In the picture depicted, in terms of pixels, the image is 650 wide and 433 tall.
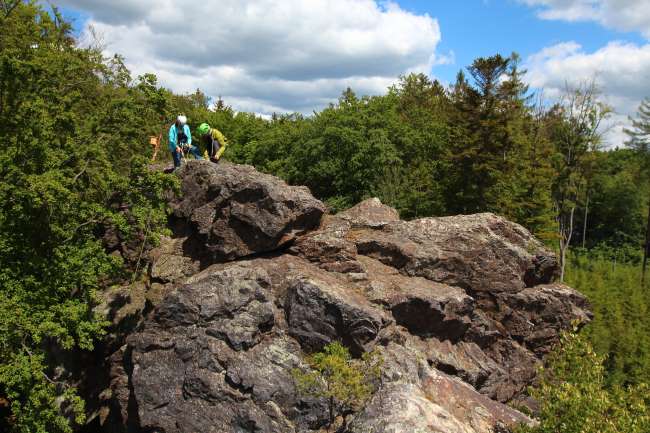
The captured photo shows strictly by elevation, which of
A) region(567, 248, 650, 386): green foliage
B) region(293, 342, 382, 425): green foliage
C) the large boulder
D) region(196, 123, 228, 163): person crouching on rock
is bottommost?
region(567, 248, 650, 386): green foliage

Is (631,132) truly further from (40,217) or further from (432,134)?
(40,217)

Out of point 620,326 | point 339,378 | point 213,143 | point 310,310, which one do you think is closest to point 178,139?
point 213,143

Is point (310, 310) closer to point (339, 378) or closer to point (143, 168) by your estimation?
point (339, 378)

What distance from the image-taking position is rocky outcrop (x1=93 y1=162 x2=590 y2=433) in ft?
38.9

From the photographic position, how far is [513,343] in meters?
16.4

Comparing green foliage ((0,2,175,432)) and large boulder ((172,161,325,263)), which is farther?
large boulder ((172,161,325,263))

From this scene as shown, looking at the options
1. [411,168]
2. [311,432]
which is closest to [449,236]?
[311,432]

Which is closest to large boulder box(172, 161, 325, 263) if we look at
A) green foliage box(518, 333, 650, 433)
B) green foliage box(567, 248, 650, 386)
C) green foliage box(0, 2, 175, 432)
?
green foliage box(0, 2, 175, 432)

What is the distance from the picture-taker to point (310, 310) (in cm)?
1296

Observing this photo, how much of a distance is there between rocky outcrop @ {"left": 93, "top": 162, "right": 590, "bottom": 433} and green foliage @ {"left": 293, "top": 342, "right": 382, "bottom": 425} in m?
0.39

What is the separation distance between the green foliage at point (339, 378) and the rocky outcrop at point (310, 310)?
15.4 inches

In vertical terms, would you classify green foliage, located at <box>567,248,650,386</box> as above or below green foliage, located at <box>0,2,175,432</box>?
below

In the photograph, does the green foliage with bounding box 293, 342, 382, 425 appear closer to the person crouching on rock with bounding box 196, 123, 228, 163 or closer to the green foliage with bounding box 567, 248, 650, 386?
the person crouching on rock with bounding box 196, 123, 228, 163

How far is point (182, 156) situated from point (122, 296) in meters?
4.78
